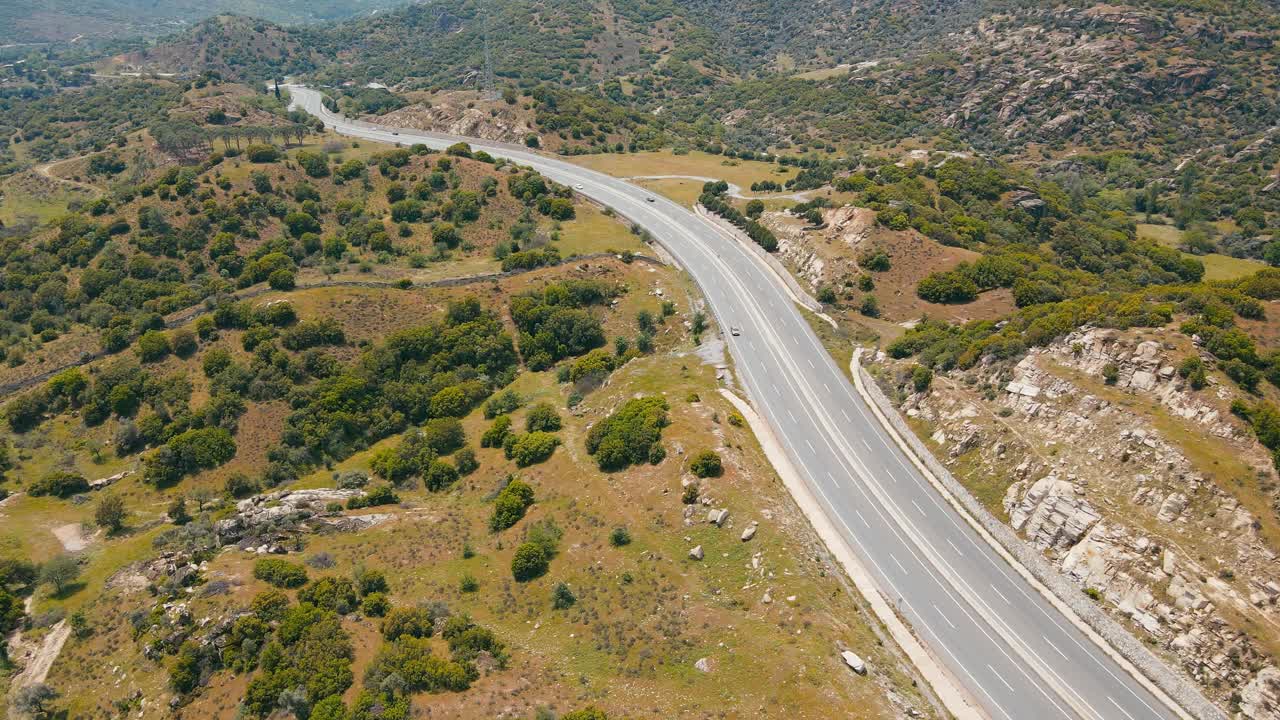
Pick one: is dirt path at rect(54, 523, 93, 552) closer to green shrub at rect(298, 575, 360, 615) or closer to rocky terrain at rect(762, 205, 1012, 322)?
green shrub at rect(298, 575, 360, 615)

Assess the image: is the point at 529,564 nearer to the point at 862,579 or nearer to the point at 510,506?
the point at 510,506

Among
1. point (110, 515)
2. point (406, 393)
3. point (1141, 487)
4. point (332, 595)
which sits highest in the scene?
point (1141, 487)

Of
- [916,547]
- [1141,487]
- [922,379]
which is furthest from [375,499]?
[1141,487]

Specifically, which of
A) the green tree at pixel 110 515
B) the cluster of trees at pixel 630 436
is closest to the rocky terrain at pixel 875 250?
the cluster of trees at pixel 630 436

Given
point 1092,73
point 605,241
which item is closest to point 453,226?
point 605,241

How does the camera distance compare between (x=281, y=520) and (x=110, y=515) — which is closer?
(x=281, y=520)

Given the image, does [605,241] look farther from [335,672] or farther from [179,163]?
[179,163]

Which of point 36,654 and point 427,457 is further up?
point 427,457
